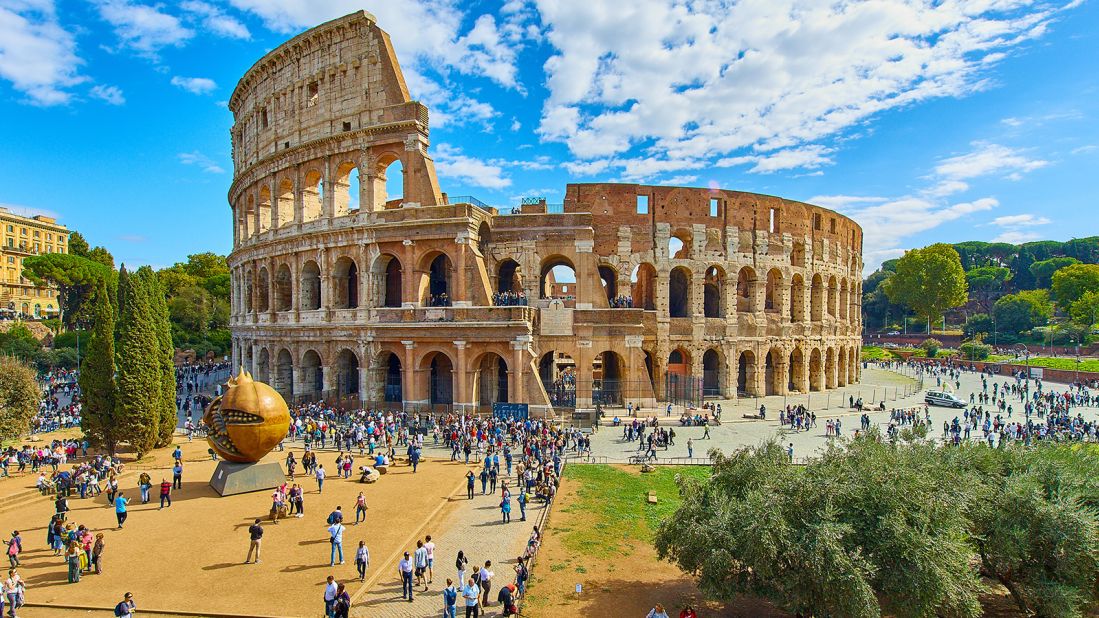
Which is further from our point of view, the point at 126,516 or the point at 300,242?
the point at 300,242

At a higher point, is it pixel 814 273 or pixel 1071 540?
pixel 814 273

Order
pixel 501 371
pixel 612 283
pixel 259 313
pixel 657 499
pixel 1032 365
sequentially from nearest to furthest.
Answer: pixel 657 499 < pixel 501 371 < pixel 259 313 < pixel 612 283 < pixel 1032 365

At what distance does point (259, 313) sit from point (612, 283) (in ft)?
79.3

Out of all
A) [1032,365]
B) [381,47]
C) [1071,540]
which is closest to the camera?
[1071,540]

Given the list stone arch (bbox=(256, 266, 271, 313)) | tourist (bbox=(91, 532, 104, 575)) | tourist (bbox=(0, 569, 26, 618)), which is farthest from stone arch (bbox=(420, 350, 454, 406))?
tourist (bbox=(0, 569, 26, 618))

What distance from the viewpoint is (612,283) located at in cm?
3888

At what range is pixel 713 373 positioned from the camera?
38.7m

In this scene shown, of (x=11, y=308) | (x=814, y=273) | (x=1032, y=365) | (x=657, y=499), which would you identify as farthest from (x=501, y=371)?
(x=11, y=308)

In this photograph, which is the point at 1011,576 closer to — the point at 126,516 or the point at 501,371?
the point at 126,516

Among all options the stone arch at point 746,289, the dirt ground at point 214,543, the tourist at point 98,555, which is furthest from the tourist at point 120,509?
the stone arch at point 746,289

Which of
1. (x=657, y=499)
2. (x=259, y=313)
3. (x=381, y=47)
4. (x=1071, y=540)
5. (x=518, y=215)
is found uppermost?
(x=381, y=47)

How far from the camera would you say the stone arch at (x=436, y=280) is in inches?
1227

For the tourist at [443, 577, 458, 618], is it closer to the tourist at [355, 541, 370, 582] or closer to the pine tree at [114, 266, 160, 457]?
the tourist at [355, 541, 370, 582]

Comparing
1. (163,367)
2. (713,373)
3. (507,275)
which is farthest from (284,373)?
(713,373)
